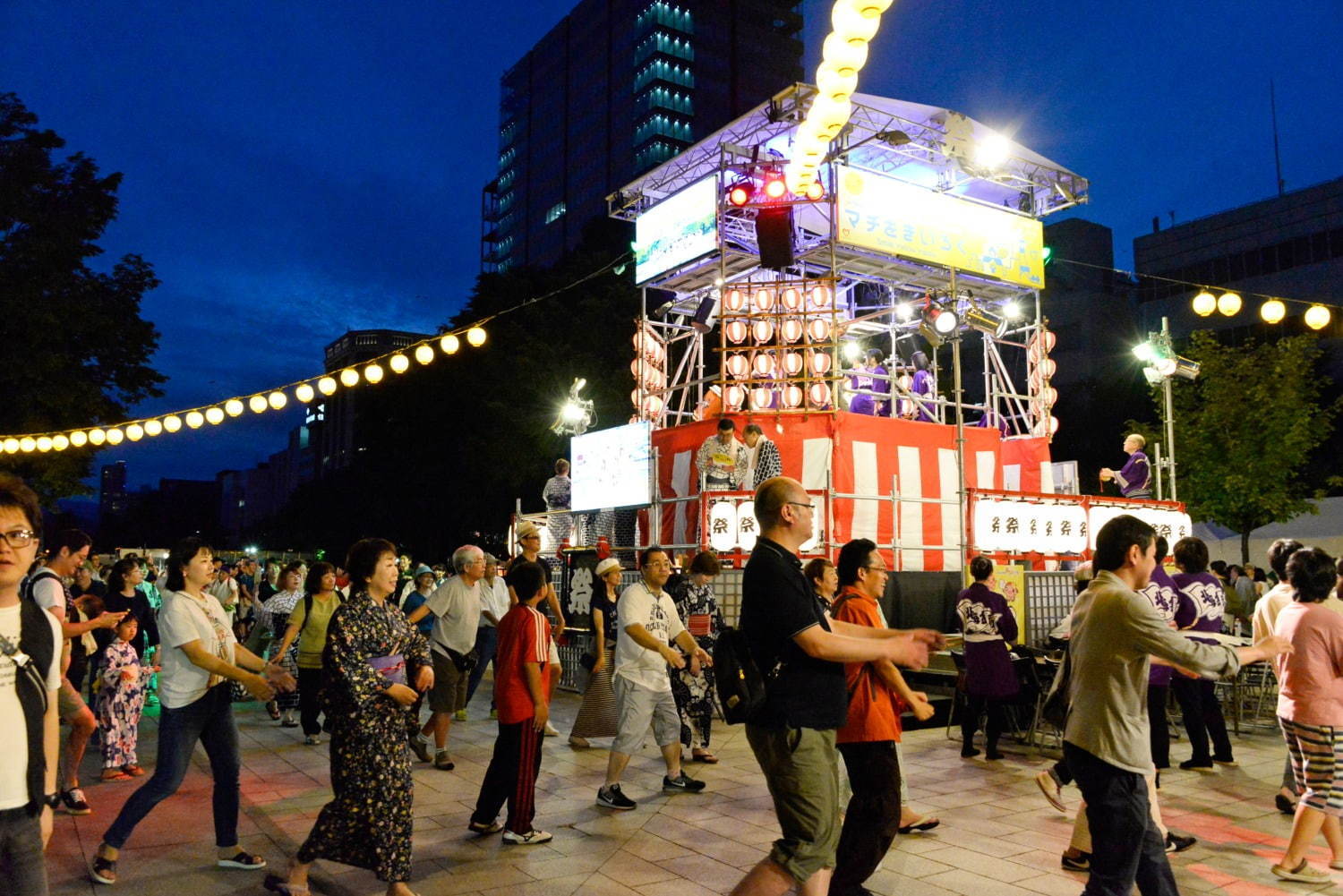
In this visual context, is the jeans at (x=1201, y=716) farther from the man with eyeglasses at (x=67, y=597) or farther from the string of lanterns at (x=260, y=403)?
the string of lanterns at (x=260, y=403)

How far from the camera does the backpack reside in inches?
137

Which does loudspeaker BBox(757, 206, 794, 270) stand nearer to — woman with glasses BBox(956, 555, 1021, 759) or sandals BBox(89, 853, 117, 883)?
woman with glasses BBox(956, 555, 1021, 759)

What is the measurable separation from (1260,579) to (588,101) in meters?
73.3

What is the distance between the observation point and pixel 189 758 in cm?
518

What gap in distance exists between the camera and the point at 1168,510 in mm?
14211

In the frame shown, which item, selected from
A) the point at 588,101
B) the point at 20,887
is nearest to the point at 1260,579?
the point at 20,887

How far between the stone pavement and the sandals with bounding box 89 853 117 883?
0.06 m

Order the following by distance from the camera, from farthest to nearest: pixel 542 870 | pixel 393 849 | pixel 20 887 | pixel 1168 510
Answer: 1. pixel 1168 510
2. pixel 542 870
3. pixel 393 849
4. pixel 20 887

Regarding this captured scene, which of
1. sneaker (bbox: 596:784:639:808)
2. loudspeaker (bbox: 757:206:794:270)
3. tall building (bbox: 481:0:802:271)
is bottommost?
sneaker (bbox: 596:784:639:808)

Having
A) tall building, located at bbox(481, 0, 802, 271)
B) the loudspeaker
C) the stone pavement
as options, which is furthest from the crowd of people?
tall building, located at bbox(481, 0, 802, 271)

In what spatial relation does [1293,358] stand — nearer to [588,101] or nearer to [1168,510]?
[1168,510]

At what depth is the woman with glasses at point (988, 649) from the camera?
8453 mm

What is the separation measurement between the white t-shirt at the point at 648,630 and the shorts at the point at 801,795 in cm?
344

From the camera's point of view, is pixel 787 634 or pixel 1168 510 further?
pixel 1168 510
